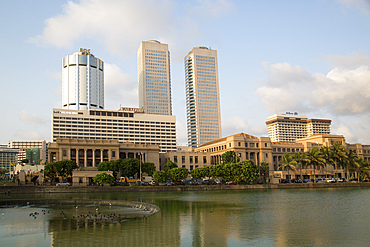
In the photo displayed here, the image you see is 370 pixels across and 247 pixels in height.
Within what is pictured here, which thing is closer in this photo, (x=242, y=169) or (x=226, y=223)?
(x=226, y=223)

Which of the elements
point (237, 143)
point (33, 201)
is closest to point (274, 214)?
point (33, 201)

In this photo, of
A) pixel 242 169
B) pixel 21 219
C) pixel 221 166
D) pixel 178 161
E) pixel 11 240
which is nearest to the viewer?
pixel 11 240

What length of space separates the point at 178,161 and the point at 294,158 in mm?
55957

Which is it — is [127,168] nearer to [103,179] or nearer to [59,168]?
[103,179]

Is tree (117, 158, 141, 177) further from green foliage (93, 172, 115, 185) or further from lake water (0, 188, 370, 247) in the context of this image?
A: lake water (0, 188, 370, 247)

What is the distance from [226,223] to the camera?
113 feet

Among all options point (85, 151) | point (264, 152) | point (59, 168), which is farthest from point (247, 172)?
point (85, 151)

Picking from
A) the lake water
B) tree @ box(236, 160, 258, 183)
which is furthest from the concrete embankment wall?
the lake water

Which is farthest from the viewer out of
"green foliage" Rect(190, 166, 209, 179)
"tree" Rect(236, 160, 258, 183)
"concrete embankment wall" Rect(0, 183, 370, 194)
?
"green foliage" Rect(190, 166, 209, 179)

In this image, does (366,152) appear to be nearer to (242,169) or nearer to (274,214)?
(242,169)

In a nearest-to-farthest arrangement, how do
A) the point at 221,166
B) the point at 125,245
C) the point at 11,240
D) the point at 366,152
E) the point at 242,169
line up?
the point at 125,245 → the point at 11,240 → the point at 242,169 → the point at 221,166 → the point at 366,152

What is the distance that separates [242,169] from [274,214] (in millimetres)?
62236

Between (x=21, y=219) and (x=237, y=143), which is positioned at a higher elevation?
(x=237, y=143)

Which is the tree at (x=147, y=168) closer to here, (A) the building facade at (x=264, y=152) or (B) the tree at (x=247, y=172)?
(A) the building facade at (x=264, y=152)
